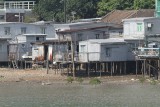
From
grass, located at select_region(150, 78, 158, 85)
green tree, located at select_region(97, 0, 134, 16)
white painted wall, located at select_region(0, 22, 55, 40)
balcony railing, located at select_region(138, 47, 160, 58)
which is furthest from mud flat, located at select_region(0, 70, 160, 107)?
green tree, located at select_region(97, 0, 134, 16)

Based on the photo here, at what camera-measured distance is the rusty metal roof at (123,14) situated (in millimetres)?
81688

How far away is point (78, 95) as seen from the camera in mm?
53531

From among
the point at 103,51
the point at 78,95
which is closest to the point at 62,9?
A: the point at 103,51

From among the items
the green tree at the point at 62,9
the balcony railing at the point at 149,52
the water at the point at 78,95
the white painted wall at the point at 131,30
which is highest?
the green tree at the point at 62,9

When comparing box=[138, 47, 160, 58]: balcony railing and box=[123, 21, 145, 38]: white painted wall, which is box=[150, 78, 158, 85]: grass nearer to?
box=[138, 47, 160, 58]: balcony railing

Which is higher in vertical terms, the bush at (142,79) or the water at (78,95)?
the bush at (142,79)

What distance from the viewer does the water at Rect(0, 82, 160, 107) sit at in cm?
4831

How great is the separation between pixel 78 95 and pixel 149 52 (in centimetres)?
1241

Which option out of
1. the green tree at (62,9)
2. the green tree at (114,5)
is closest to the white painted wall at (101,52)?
the green tree at (114,5)

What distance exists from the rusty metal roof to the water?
70.9ft

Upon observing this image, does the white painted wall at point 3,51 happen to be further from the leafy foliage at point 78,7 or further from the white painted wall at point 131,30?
the leafy foliage at point 78,7

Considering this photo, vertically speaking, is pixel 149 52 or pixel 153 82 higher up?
pixel 149 52

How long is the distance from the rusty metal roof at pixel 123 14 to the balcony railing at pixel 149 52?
16222 millimetres

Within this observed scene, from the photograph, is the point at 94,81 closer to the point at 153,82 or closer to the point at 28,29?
the point at 153,82
